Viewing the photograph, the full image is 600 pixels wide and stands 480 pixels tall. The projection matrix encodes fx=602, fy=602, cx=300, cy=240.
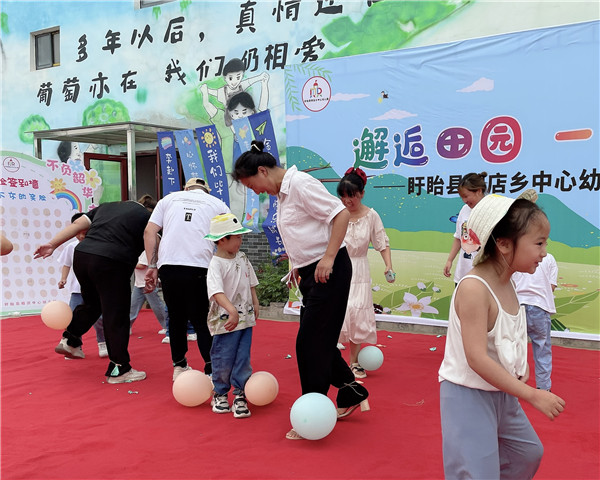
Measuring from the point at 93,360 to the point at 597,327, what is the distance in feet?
17.1

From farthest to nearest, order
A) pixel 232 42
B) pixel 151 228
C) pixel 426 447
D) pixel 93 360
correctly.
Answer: pixel 232 42 → pixel 93 360 → pixel 151 228 → pixel 426 447

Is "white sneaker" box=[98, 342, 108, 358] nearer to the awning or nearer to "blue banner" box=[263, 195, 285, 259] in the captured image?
"blue banner" box=[263, 195, 285, 259]

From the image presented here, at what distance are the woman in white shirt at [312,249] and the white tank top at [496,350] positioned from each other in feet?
4.77

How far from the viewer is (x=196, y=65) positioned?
10.7m

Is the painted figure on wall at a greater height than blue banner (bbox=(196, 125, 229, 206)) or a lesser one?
greater

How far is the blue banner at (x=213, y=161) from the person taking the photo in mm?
9484

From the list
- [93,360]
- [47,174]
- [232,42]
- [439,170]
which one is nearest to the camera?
[93,360]

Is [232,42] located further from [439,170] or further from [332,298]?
[332,298]

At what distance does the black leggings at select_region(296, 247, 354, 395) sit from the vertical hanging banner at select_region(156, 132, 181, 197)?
21.8 feet

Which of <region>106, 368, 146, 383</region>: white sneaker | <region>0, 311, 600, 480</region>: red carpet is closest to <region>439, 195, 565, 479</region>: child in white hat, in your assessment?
<region>0, 311, 600, 480</region>: red carpet

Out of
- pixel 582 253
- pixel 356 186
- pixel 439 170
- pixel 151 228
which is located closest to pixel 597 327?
pixel 582 253

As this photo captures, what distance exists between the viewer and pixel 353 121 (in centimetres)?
760

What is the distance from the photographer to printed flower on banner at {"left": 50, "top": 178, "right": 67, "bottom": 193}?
9047mm

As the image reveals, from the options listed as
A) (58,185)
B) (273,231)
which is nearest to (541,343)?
(273,231)
